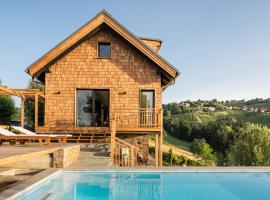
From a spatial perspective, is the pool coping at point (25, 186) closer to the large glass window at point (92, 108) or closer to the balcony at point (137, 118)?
the balcony at point (137, 118)

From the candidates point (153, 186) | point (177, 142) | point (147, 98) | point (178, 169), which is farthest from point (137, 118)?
point (177, 142)

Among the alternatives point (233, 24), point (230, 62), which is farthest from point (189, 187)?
point (230, 62)

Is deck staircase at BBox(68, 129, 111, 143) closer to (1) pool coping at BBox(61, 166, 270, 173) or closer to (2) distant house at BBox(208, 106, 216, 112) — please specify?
(1) pool coping at BBox(61, 166, 270, 173)

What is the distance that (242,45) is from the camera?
29.9 m

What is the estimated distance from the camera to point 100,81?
56.0ft

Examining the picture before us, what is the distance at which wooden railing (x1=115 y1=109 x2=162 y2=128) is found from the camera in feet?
54.5

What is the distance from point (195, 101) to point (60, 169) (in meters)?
77.6

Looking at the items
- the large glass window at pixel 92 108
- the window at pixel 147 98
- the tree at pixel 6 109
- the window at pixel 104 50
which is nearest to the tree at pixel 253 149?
the window at pixel 147 98

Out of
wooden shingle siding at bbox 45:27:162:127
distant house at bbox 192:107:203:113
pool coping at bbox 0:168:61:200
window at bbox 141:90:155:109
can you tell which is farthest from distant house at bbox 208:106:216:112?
pool coping at bbox 0:168:61:200

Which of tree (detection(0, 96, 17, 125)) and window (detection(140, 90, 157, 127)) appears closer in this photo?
window (detection(140, 90, 157, 127))

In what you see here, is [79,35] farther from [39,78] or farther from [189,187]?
[189,187]

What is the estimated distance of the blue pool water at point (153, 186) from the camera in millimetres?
7629

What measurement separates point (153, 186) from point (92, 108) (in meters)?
9.01

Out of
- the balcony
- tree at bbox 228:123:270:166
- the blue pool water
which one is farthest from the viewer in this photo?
tree at bbox 228:123:270:166
